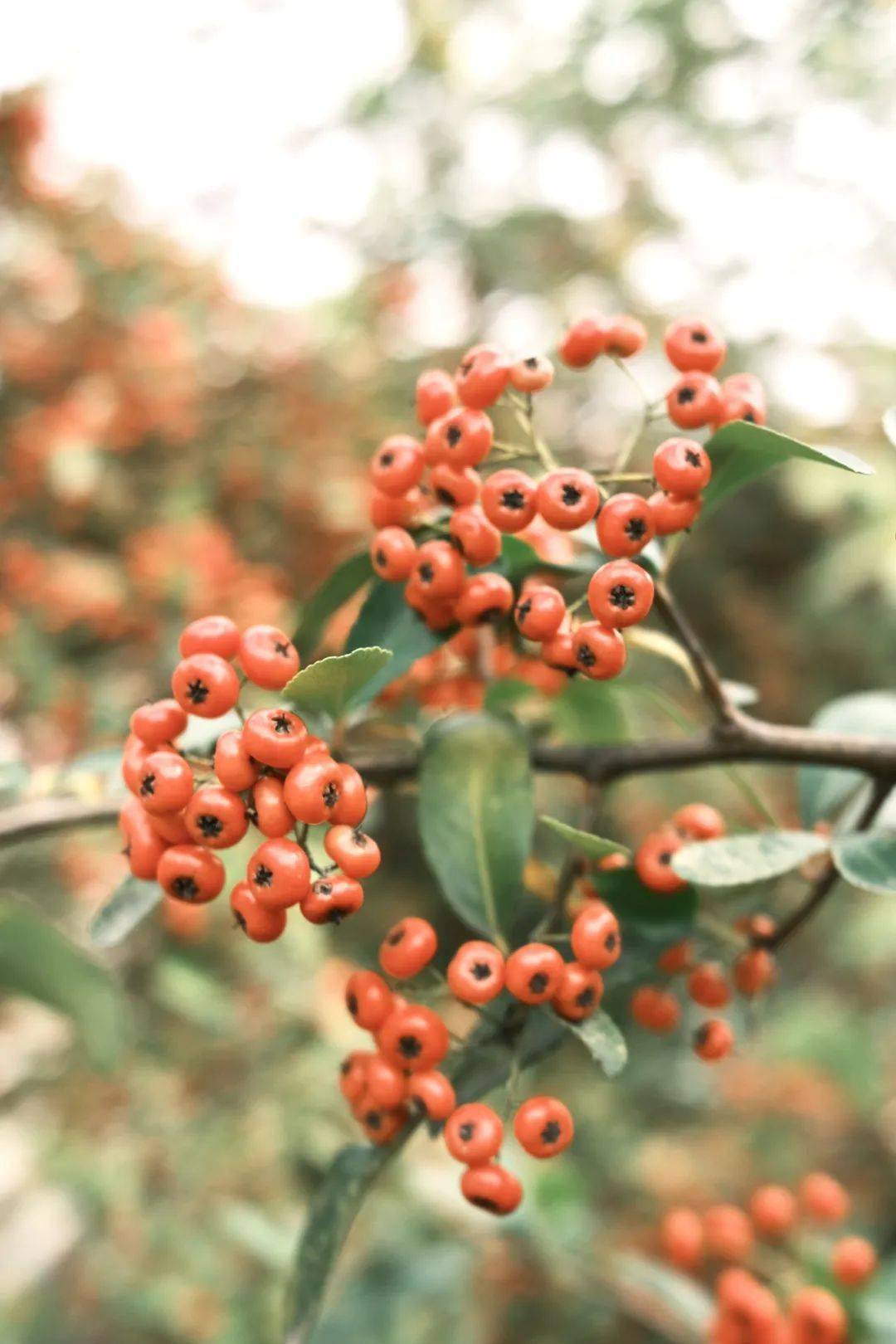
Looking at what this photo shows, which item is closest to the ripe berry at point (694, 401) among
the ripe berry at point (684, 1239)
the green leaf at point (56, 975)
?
the green leaf at point (56, 975)

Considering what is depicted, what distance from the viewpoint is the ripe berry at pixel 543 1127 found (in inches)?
36.3

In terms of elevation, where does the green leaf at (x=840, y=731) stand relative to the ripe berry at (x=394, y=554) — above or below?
below

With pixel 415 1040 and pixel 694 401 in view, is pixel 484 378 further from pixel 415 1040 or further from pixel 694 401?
pixel 415 1040

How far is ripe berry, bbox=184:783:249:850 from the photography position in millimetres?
837

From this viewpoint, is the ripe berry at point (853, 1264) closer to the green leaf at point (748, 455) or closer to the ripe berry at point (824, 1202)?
the ripe berry at point (824, 1202)

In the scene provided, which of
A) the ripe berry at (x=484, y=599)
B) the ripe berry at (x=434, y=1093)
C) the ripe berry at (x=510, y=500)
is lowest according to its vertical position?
the ripe berry at (x=434, y=1093)

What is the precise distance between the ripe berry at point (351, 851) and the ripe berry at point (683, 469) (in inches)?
16.7

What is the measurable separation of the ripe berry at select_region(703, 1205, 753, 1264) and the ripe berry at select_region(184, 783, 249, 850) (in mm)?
1464

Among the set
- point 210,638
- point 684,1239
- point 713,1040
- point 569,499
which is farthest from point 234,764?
point 684,1239

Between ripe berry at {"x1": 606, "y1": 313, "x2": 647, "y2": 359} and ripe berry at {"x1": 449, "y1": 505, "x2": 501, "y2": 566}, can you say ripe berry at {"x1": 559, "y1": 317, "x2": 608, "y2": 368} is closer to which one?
ripe berry at {"x1": 606, "y1": 313, "x2": 647, "y2": 359}

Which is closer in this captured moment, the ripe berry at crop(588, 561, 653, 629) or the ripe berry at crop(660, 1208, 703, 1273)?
the ripe berry at crop(588, 561, 653, 629)

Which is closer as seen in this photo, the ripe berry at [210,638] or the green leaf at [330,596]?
the ripe berry at [210,638]

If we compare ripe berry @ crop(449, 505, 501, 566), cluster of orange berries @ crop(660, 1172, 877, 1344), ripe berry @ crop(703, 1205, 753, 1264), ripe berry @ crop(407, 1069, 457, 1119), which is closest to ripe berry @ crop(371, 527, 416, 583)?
ripe berry @ crop(449, 505, 501, 566)

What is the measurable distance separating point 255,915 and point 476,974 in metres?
0.23
